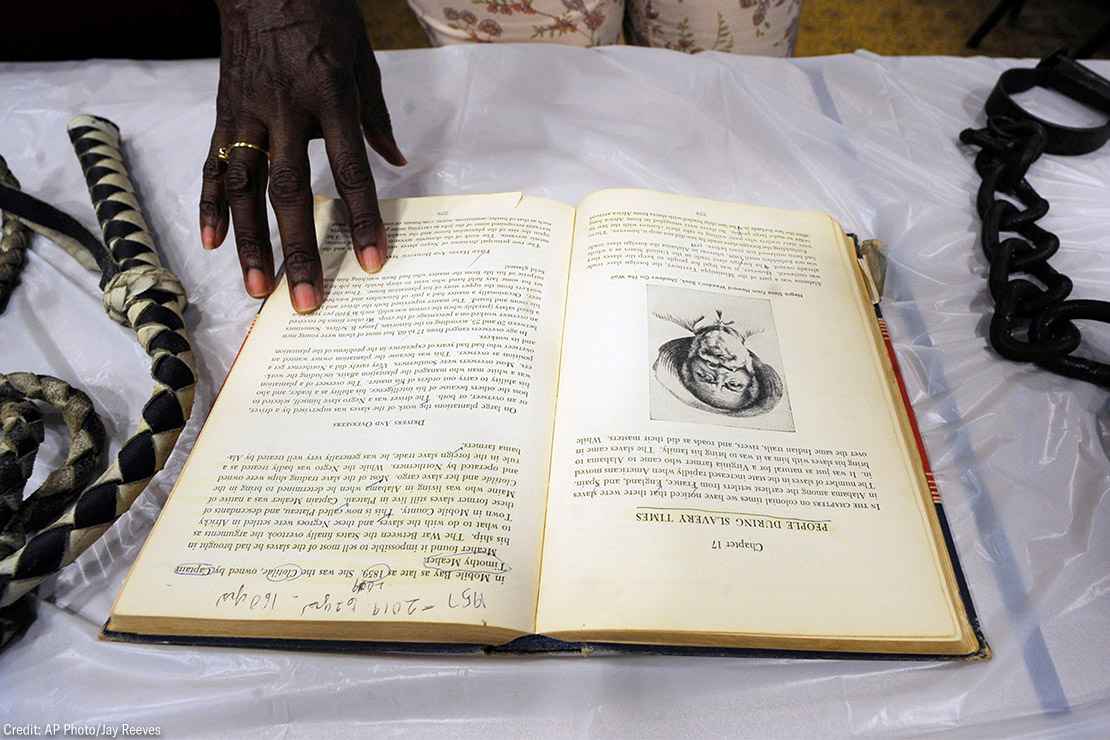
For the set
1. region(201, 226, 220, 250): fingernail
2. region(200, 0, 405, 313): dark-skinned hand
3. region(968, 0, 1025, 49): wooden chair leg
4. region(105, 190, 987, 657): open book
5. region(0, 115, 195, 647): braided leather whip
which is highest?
region(200, 0, 405, 313): dark-skinned hand

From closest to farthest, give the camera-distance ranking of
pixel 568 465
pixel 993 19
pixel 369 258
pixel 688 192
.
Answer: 1. pixel 568 465
2. pixel 369 258
3. pixel 688 192
4. pixel 993 19

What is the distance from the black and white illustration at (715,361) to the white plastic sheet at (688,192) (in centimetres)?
11

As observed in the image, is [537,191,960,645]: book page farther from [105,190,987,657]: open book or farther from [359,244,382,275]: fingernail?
[359,244,382,275]: fingernail

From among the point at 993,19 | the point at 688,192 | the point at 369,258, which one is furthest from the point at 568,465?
the point at 993,19

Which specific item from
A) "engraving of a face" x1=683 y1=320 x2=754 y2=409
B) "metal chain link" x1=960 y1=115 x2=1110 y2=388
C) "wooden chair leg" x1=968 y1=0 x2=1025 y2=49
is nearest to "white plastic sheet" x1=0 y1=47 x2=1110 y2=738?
"metal chain link" x1=960 y1=115 x2=1110 y2=388

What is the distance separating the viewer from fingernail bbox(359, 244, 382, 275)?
540mm

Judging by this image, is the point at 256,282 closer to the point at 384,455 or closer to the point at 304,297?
the point at 304,297

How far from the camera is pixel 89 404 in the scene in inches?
18.5

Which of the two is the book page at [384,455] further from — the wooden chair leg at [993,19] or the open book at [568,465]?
the wooden chair leg at [993,19]

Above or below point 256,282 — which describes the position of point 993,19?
below

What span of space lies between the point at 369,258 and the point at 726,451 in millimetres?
298

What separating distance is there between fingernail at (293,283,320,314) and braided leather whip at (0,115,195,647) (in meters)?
0.08

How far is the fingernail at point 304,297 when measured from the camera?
0.52 meters

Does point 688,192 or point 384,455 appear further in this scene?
point 688,192
